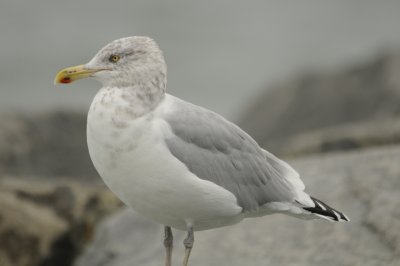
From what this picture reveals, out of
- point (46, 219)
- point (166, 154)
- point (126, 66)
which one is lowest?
point (46, 219)

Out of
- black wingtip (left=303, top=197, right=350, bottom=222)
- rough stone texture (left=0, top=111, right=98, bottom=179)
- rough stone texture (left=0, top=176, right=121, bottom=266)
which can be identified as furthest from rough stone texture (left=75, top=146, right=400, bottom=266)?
rough stone texture (left=0, top=111, right=98, bottom=179)

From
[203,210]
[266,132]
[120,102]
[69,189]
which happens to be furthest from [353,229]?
[266,132]

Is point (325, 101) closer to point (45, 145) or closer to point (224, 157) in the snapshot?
point (45, 145)

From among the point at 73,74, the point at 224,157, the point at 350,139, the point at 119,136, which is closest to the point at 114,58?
the point at 73,74

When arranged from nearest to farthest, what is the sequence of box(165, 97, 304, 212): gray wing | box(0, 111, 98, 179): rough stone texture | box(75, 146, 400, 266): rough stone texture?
box(165, 97, 304, 212): gray wing < box(75, 146, 400, 266): rough stone texture < box(0, 111, 98, 179): rough stone texture

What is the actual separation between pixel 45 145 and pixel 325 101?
550 centimetres

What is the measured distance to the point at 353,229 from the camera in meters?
7.09

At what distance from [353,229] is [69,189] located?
10.3 ft

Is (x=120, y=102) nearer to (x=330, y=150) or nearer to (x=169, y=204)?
(x=169, y=204)

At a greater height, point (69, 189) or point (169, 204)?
point (169, 204)

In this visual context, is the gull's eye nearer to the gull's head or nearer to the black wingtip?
the gull's head

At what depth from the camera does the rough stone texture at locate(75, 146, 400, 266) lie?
6.85 m

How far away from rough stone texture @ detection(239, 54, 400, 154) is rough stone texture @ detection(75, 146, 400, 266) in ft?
17.2

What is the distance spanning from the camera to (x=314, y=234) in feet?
24.0
